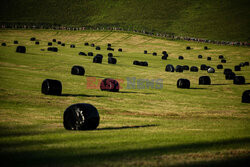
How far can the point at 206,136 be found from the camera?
38.5ft

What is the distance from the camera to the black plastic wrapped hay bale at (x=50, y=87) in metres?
22.2

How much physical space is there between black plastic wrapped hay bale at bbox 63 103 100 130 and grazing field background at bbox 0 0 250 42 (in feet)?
323

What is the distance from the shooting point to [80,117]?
40.6 feet

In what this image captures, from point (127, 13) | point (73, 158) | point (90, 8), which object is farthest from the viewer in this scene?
point (90, 8)

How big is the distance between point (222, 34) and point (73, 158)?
109m

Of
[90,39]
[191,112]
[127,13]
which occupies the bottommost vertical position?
[191,112]

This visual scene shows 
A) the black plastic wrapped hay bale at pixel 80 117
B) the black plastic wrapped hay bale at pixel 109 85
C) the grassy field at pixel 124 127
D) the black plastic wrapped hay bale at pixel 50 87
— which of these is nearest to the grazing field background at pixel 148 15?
the grassy field at pixel 124 127

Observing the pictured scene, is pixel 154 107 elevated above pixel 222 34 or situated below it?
below

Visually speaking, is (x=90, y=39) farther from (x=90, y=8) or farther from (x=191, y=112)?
(x=191, y=112)

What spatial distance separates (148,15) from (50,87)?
4840 inches

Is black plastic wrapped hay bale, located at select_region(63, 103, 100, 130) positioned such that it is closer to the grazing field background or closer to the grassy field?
the grassy field

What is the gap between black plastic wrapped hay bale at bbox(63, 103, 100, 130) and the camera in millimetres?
12289

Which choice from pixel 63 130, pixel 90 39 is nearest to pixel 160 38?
pixel 90 39

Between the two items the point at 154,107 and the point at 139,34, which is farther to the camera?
the point at 139,34
